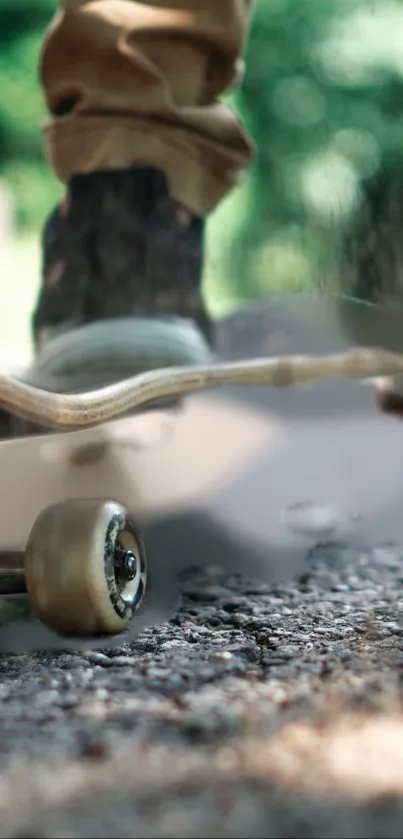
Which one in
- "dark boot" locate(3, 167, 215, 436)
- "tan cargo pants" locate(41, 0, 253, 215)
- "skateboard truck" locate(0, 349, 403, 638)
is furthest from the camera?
"dark boot" locate(3, 167, 215, 436)

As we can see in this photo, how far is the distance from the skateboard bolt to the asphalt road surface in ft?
0.25

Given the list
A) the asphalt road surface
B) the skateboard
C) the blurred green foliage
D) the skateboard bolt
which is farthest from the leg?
the skateboard bolt

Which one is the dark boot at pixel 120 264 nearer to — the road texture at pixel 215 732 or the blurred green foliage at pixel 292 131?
the blurred green foliage at pixel 292 131

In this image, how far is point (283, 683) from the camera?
0.74 m

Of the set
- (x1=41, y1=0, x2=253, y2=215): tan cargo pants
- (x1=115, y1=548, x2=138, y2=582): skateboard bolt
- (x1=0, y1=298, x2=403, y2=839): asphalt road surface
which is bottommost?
(x1=0, y1=298, x2=403, y2=839): asphalt road surface

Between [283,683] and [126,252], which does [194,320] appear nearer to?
[126,252]

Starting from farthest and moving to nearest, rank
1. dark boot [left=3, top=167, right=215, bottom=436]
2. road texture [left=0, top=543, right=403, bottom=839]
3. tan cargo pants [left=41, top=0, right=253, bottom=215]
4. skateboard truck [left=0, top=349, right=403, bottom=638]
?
dark boot [left=3, top=167, right=215, bottom=436] < tan cargo pants [left=41, top=0, right=253, bottom=215] < skateboard truck [left=0, top=349, right=403, bottom=638] < road texture [left=0, top=543, right=403, bottom=839]

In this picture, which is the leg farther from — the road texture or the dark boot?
the road texture

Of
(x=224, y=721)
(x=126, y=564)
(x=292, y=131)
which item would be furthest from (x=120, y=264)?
(x=224, y=721)

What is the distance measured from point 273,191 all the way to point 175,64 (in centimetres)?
53

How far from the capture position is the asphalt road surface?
50cm

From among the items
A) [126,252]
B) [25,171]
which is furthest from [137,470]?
[25,171]

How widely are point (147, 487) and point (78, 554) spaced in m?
0.47

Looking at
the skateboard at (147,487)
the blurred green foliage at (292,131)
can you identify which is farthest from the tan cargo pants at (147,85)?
the skateboard at (147,487)
